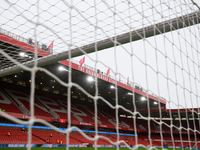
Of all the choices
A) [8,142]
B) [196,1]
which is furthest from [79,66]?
[196,1]

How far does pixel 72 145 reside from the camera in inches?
475

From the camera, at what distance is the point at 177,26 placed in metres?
2.25

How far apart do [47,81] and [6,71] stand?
27.6ft

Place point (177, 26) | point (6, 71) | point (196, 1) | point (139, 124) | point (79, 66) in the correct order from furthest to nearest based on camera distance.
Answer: point (139, 124)
point (79, 66)
point (6, 71)
point (196, 1)
point (177, 26)

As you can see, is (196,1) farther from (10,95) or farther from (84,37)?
(10,95)

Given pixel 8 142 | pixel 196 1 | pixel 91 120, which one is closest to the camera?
pixel 196 1

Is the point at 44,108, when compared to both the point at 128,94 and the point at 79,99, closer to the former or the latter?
the point at 79,99

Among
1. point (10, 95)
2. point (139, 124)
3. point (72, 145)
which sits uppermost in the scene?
point (10, 95)

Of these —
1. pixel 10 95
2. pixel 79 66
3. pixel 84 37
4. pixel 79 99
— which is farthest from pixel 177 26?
pixel 79 99

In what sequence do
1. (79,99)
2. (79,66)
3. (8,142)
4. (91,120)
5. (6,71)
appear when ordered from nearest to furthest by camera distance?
1. (6,71)
2. (8,142)
3. (79,66)
4. (91,120)
5. (79,99)

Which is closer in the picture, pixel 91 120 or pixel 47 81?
pixel 47 81

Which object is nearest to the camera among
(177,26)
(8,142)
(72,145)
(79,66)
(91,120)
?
(177,26)

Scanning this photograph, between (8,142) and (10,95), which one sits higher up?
(10,95)

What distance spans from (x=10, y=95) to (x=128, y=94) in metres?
8.70
